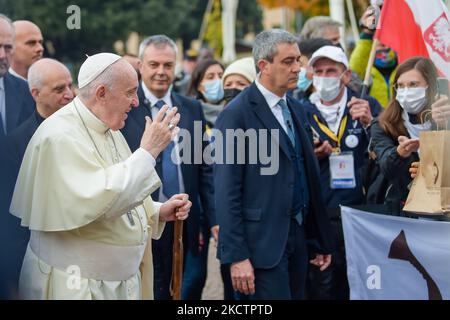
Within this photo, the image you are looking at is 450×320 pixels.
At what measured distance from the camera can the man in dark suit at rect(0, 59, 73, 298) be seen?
5.03m

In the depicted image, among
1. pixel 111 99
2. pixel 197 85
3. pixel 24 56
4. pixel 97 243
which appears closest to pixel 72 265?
pixel 97 243

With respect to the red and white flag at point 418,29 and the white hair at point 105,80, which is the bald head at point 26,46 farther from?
the white hair at point 105,80

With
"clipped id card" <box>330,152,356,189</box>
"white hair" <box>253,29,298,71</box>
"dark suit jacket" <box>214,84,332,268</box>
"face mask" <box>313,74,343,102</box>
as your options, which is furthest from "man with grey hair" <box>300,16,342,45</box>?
"dark suit jacket" <box>214,84,332,268</box>

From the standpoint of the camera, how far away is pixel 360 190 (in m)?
6.93

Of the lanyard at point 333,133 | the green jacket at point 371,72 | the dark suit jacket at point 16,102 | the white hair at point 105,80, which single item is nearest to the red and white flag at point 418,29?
the lanyard at point 333,133

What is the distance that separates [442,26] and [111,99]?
8.98ft

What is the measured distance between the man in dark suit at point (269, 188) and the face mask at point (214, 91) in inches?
95.2

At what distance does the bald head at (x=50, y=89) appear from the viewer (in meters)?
6.09

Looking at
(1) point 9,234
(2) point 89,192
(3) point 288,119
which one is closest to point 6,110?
(1) point 9,234

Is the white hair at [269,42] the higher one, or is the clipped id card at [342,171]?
the white hair at [269,42]

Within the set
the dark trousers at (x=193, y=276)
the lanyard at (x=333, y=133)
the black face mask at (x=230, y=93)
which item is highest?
the black face mask at (x=230, y=93)

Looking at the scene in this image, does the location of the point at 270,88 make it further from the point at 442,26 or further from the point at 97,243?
the point at 97,243

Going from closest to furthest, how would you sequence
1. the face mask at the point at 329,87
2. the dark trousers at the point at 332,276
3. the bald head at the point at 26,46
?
the dark trousers at the point at 332,276
the face mask at the point at 329,87
the bald head at the point at 26,46

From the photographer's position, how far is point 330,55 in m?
7.24
